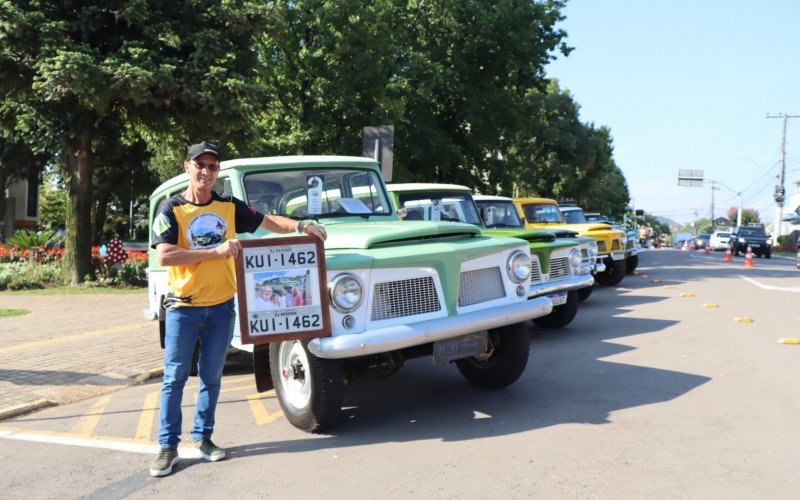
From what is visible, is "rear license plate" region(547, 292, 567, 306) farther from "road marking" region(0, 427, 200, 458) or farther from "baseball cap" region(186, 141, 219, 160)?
"baseball cap" region(186, 141, 219, 160)

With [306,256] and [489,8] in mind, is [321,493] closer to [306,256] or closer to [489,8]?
[306,256]

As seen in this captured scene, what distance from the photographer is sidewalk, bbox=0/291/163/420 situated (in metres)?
6.93

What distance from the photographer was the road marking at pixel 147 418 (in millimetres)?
5457

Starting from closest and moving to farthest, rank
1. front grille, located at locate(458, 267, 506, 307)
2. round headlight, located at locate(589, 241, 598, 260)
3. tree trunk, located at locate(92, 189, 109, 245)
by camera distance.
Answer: front grille, located at locate(458, 267, 506, 307), round headlight, located at locate(589, 241, 598, 260), tree trunk, located at locate(92, 189, 109, 245)

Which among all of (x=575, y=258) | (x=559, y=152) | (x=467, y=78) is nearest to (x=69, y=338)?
(x=575, y=258)

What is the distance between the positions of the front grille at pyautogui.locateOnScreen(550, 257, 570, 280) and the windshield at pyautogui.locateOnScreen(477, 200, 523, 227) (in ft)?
7.03

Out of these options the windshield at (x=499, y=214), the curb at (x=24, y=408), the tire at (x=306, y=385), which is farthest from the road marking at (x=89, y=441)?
the windshield at (x=499, y=214)

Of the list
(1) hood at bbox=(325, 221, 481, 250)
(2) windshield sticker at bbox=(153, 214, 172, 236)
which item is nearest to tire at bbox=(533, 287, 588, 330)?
(1) hood at bbox=(325, 221, 481, 250)

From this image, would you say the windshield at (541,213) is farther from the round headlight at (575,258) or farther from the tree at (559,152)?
the tree at (559,152)

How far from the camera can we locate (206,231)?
4.66 metres

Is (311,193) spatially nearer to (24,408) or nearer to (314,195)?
(314,195)

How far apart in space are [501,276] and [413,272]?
93 centimetres

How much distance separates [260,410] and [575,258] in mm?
5224

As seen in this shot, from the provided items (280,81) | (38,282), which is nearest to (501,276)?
(38,282)
